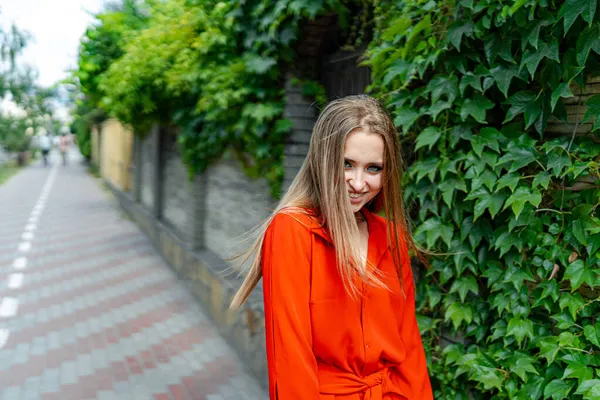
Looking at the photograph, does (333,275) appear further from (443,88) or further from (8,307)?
(8,307)

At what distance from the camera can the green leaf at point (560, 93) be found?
212cm

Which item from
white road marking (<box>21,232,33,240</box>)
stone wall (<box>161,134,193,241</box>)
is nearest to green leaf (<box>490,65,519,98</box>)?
stone wall (<box>161,134,193,241</box>)

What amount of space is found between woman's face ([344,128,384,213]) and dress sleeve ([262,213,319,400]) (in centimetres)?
20

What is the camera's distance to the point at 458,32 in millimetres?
2518

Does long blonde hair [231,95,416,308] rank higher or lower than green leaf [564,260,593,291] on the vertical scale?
higher

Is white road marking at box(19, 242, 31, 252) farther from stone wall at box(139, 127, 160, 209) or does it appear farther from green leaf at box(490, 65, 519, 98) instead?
green leaf at box(490, 65, 519, 98)

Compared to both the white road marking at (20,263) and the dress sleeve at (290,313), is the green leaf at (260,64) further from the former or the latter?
the white road marking at (20,263)

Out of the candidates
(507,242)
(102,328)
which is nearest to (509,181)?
(507,242)

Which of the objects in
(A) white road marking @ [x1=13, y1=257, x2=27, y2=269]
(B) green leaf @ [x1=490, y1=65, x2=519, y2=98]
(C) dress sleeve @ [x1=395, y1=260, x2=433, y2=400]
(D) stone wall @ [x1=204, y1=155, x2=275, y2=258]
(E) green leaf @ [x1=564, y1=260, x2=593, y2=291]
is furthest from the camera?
(A) white road marking @ [x1=13, y1=257, x2=27, y2=269]

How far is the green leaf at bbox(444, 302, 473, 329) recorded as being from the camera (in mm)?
2627

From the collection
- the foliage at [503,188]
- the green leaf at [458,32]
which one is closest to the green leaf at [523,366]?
the foliage at [503,188]

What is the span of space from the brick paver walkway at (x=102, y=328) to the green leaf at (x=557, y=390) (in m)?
2.78

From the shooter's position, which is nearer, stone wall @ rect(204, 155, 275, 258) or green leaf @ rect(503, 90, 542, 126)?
green leaf @ rect(503, 90, 542, 126)

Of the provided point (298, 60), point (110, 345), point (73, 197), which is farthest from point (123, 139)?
point (298, 60)
